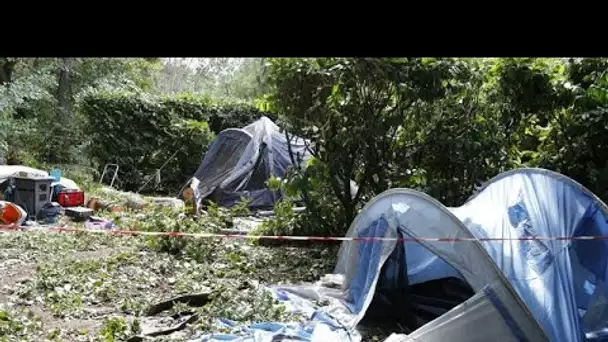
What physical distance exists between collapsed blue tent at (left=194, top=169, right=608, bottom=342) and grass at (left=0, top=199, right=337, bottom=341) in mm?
A: 664

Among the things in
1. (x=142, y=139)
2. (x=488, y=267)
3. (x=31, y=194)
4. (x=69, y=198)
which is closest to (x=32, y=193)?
(x=31, y=194)

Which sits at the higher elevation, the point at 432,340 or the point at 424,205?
the point at 424,205

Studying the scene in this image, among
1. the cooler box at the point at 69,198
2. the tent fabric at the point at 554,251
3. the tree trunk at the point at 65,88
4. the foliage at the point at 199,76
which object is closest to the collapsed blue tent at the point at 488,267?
the tent fabric at the point at 554,251

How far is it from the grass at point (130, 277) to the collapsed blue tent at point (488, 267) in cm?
66

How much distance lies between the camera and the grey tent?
1098 cm

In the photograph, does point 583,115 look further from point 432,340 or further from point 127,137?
point 127,137

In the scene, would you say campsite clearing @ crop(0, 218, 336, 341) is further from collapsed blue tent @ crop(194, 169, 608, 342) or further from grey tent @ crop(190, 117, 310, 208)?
grey tent @ crop(190, 117, 310, 208)

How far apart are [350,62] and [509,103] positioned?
216 centimetres

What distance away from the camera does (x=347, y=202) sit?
25.9 ft

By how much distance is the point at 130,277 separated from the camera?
6430 millimetres

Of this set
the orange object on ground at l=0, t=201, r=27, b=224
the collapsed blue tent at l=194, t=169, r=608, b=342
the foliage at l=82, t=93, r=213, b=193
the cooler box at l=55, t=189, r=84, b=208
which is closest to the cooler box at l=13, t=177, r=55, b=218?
the cooler box at l=55, t=189, r=84, b=208

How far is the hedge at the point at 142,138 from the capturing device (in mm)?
13211
